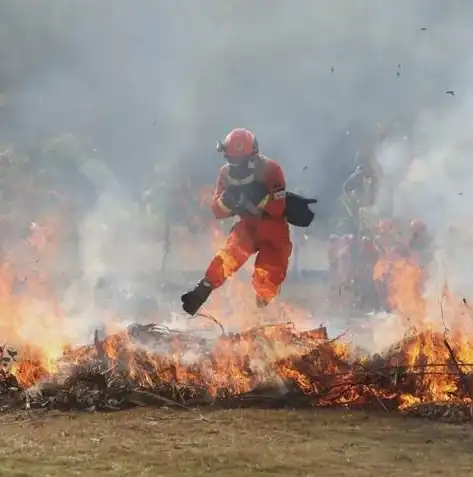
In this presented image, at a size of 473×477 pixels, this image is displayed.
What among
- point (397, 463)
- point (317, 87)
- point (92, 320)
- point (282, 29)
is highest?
point (282, 29)

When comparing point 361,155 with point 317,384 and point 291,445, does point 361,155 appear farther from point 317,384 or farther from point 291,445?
point 291,445

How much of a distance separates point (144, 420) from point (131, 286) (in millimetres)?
1615

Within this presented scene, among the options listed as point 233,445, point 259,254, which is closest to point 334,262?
point 259,254

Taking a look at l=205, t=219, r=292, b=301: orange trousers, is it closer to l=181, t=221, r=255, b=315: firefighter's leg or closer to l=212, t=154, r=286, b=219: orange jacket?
l=181, t=221, r=255, b=315: firefighter's leg

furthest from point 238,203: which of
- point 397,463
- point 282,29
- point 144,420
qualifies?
point 397,463

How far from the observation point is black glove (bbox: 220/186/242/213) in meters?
6.25

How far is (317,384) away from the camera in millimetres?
5848

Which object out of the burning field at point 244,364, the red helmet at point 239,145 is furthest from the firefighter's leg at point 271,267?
the red helmet at point 239,145

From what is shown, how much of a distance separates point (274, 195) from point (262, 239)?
15.7 inches

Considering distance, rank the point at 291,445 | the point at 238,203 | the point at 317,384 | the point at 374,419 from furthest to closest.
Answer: the point at 238,203, the point at 317,384, the point at 374,419, the point at 291,445

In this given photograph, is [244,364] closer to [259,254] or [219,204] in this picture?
[259,254]

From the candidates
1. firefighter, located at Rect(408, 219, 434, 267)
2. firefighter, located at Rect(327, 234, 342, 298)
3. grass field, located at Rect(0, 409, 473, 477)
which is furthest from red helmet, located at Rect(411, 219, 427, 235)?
grass field, located at Rect(0, 409, 473, 477)

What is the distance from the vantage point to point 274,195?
246 inches

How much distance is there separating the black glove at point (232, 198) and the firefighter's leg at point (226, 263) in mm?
159
